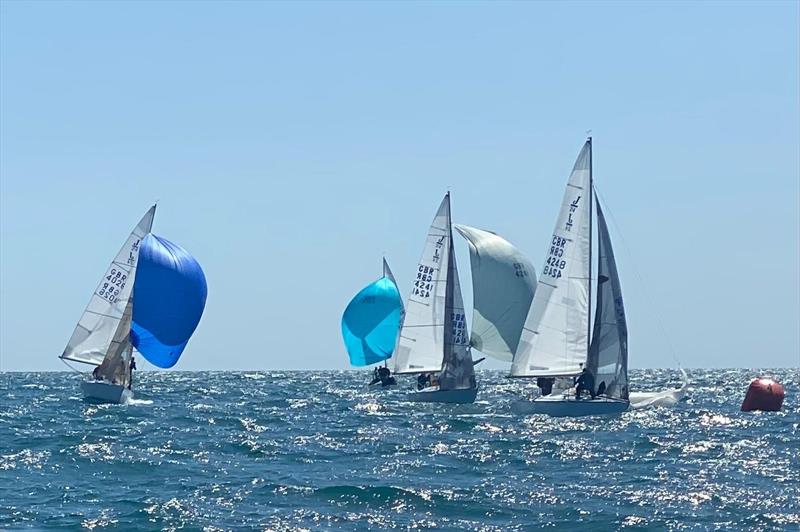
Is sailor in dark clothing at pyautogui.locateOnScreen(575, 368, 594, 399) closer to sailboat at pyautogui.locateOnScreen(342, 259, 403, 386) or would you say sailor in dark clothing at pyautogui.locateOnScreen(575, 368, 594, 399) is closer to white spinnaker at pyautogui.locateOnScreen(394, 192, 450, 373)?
white spinnaker at pyautogui.locateOnScreen(394, 192, 450, 373)

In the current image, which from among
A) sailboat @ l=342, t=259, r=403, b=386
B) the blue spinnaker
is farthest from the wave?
sailboat @ l=342, t=259, r=403, b=386

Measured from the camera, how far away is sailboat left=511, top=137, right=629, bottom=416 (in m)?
38.8

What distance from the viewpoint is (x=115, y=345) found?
46750 mm

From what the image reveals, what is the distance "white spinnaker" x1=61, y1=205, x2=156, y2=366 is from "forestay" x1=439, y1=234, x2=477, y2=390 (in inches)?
459

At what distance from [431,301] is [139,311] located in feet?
36.5

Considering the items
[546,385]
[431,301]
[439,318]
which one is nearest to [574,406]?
[546,385]

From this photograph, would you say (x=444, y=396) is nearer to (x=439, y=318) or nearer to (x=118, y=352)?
(x=439, y=318)

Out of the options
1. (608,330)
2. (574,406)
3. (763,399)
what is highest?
(608,330)

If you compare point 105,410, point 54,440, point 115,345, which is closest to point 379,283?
point 115,345

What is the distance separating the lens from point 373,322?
64.6 m

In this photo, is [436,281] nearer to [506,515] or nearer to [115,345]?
[115,345]

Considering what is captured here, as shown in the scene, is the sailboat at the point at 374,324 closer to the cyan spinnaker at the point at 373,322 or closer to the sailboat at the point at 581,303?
the cyan spinnaker at the point at 373,322

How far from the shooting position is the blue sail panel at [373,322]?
6444 centimetres

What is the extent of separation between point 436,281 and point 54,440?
21208mm
